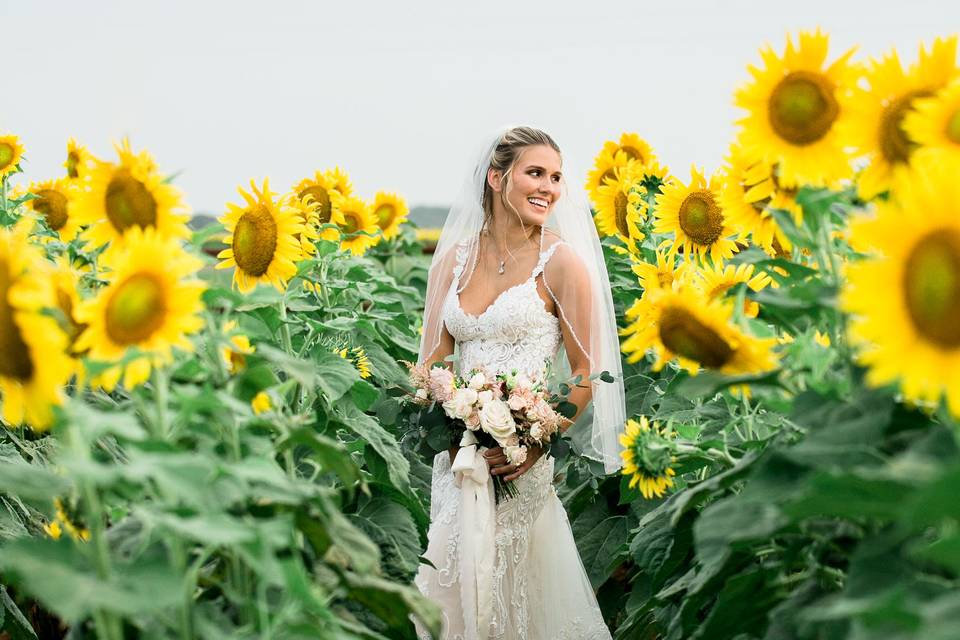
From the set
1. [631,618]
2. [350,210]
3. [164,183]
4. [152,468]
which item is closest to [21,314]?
[152,468]

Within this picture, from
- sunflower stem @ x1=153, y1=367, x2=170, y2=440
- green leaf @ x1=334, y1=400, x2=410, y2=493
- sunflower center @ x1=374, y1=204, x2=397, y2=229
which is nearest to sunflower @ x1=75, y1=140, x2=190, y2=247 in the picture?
sunflower stem @ x1=153, y1=367, x2=170, y2=440

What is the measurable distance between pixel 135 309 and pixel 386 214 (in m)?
4.80

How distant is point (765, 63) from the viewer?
191 cm

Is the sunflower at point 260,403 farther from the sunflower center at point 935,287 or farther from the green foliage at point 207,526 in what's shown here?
the sunflower center at point 935,287

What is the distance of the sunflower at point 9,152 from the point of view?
441 centimetres

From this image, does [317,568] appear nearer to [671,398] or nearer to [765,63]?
[765,63]

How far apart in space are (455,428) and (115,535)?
80.0 inches

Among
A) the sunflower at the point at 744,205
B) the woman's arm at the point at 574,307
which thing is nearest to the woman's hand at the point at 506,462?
the woman's arm at the point at 574,307

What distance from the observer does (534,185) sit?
4.30 meters

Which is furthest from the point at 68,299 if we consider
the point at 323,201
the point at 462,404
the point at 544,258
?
the point at 323,201

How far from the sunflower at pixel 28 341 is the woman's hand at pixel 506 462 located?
7.56ft

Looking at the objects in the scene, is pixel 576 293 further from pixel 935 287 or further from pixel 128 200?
pixel 935 287

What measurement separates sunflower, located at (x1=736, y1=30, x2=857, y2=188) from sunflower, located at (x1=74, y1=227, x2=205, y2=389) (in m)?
0.95

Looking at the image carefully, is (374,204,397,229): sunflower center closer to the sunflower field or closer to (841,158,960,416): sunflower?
the sunflower field
